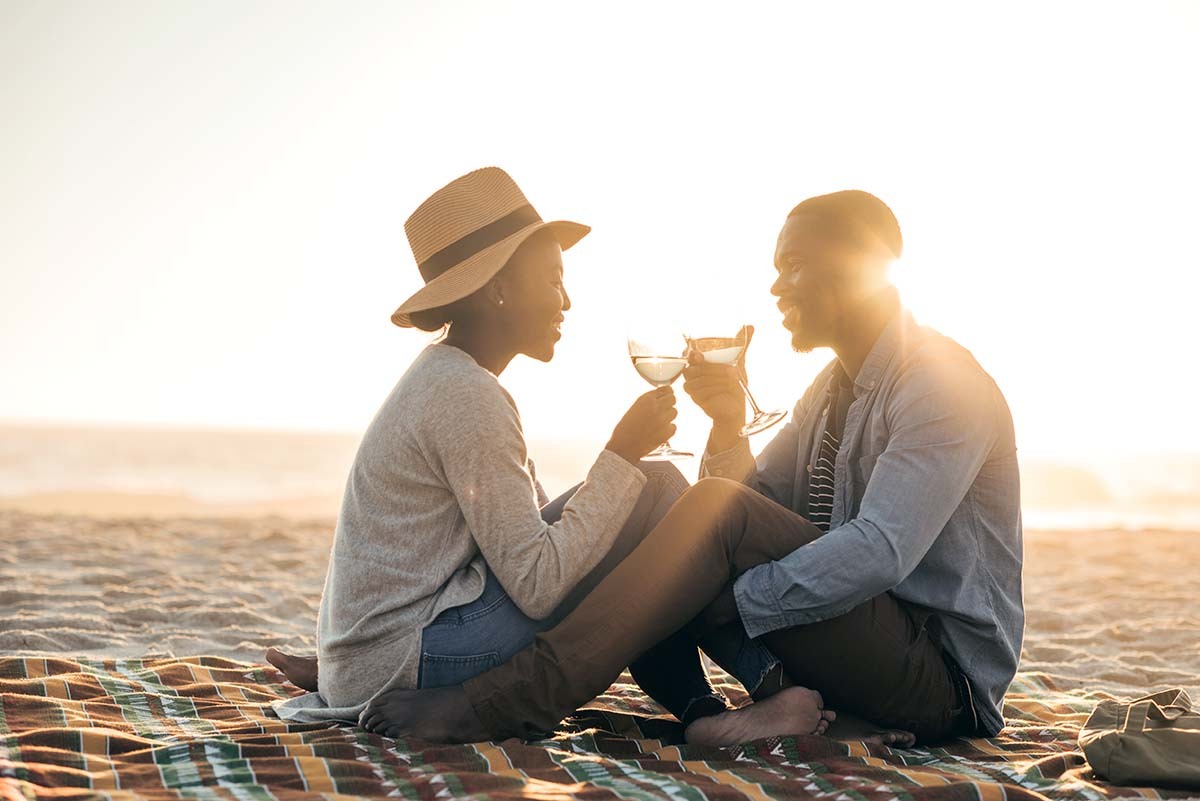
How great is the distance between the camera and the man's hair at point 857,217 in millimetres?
3387

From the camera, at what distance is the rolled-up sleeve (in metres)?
2.88

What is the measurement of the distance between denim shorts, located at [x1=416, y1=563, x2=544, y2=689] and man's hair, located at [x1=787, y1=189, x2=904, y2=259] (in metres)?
1.46

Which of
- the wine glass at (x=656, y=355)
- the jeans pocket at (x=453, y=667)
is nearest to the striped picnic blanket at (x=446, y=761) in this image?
the jeans pocket at (x=453, y=667)

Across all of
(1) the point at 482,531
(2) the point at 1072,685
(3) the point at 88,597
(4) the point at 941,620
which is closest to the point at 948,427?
(4) the point at 941,620

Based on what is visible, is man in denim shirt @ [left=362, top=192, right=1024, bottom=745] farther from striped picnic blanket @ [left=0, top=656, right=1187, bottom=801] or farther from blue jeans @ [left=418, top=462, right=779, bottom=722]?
striped picnic blanket @ [left=0, top=656, right=1187, bottom=801]

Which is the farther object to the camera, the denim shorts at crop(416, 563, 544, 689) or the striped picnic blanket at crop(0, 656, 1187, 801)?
the denim shorts at crop(416, 563, 544, 689)

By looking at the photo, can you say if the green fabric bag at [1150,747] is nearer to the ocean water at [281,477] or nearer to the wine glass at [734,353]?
the wine glass at [734,353]

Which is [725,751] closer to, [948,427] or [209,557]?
[948,427]

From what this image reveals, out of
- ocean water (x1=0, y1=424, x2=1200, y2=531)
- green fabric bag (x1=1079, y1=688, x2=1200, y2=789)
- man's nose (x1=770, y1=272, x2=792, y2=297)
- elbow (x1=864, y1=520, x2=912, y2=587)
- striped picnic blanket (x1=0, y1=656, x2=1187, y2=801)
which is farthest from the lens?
ocean water (x1=0, y1=424, x2=1200, y2=531)

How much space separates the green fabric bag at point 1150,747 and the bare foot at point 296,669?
246cm

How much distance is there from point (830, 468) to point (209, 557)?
6.03 meters

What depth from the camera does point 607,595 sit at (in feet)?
9.95

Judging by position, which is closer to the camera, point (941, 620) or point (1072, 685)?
point (941, 620)

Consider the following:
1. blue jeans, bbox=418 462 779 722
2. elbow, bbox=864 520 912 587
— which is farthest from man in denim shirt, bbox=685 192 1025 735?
blue jeans, bbox=418 462 779 722
